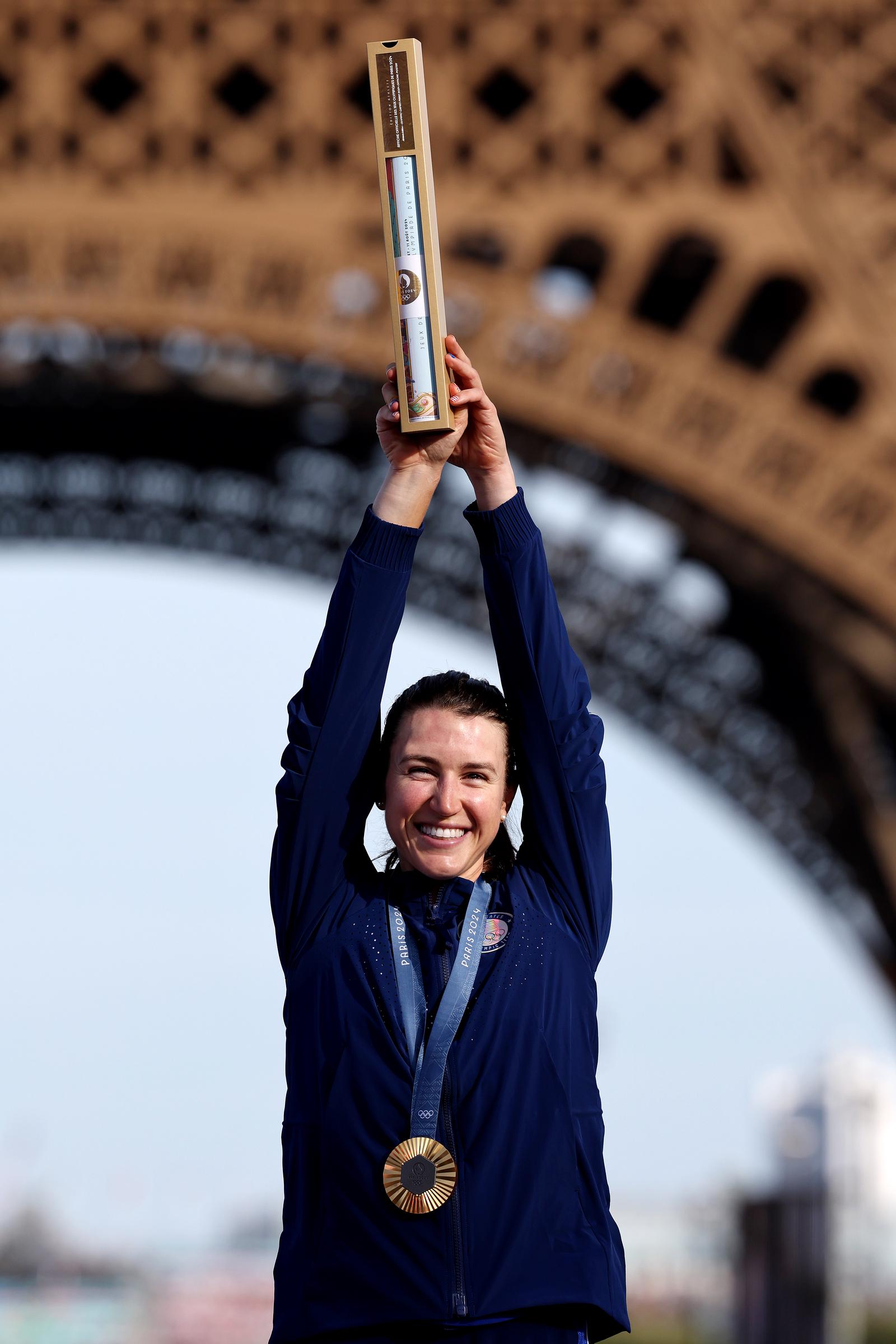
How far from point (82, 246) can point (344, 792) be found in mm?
7773

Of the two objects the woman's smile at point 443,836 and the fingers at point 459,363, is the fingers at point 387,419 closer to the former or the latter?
the fingers at point 459,363

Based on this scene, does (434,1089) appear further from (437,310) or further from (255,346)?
(255,346)

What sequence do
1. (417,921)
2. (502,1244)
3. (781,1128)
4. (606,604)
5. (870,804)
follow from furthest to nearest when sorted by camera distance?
(781,1128)
(606,604)
(870,804)
(417,921)
(502,1244)

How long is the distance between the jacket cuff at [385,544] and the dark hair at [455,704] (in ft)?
0.45

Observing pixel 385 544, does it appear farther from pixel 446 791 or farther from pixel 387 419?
pixel 446 791

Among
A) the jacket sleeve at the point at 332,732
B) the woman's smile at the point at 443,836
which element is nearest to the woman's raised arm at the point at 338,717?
the jacket sleeve at the point at 332,732

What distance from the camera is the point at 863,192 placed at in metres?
10.3

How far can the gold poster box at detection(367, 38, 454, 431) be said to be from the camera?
240 centimetres

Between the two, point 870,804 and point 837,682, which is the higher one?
point 837,682

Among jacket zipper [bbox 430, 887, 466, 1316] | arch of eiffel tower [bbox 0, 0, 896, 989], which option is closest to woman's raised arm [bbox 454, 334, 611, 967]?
jacket zipper [bbox 430, 887, 466, 1316]

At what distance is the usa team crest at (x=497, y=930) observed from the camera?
2.39 meters

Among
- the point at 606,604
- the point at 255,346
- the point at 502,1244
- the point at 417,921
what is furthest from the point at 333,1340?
the point at 606,604

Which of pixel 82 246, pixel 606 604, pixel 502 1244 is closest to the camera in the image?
pixel 502 1244

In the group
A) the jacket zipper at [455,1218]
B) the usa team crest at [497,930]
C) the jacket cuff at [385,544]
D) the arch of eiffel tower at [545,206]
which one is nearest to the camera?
the jacket zipper at [455,1218]
